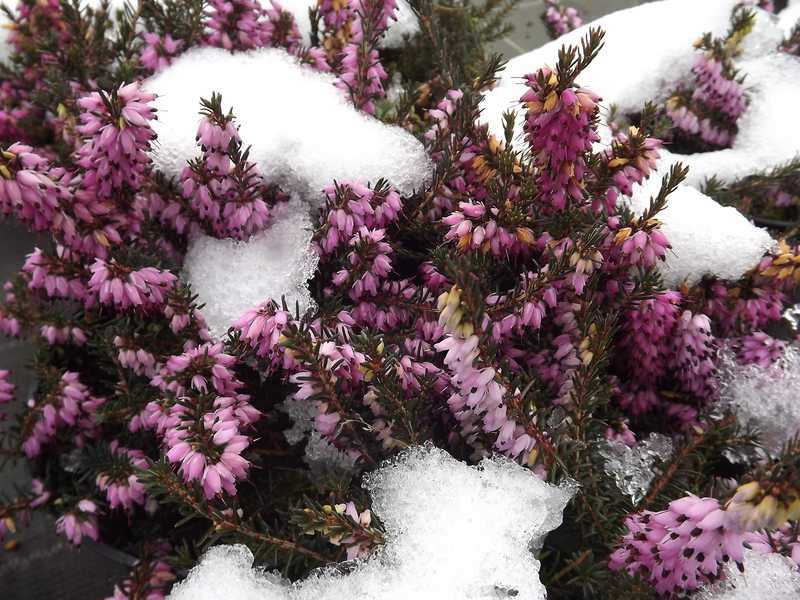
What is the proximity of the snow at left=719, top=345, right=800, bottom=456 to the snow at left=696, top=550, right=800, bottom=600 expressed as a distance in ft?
1.02

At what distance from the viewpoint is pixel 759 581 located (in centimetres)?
102

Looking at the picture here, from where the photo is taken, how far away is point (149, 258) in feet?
4.00

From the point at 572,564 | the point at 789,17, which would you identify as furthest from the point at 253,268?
the point at 789,17

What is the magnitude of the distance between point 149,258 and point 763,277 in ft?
4.07

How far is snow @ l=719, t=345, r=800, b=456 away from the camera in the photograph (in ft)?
4.29

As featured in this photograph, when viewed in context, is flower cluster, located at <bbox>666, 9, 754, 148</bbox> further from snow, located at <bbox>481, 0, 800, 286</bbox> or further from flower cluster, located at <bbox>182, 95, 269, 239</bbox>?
flower cluster, located at <bbox>182, 95, 269, 239</bbox>

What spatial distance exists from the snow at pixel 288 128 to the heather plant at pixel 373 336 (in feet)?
0.07

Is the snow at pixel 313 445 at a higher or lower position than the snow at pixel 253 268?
lower

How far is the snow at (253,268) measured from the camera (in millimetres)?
1287

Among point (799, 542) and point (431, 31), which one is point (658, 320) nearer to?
point (799, 542)

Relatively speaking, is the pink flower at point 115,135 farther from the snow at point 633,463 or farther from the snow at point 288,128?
the snow at point 633,463

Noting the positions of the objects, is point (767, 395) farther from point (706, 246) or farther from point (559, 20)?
point (559, 20)

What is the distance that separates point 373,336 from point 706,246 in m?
0.77

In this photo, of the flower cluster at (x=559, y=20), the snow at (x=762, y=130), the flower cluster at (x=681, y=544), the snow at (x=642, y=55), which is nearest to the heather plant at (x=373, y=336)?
the flower cluster at (x=681, y=544)
